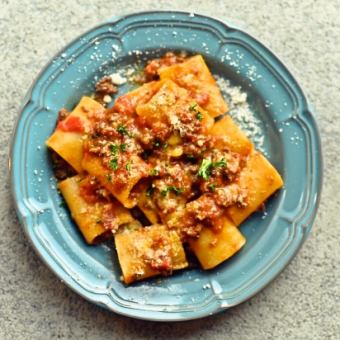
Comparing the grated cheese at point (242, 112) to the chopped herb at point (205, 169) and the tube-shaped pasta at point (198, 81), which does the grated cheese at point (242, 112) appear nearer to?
the tube-shaped pasta at point (198, 81)

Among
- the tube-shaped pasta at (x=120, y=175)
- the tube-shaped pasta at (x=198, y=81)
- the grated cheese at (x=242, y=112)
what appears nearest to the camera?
the tube-shaped pasta at (x=120, y=175)

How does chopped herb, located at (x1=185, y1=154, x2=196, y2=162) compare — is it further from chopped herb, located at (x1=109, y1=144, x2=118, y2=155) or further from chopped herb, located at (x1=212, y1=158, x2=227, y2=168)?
chopped herb, located at (x1=109, y1=144, x2=118, y2=155)

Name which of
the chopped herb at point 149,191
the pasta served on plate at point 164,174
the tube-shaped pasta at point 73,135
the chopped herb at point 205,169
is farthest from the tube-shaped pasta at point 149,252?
the tube-shaped pasta at point 73,135

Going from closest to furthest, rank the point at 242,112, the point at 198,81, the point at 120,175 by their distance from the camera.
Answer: the point at 120,175
the point at 198,81
the point at 242,112

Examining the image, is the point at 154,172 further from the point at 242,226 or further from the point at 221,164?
the point at 242,226

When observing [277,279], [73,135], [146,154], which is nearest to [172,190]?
[146,154]

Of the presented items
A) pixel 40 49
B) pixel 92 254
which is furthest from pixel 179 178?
pixel 40 49

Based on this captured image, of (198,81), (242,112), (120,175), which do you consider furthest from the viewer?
(242,112)
